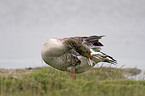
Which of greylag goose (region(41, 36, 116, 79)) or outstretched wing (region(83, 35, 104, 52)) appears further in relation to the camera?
outstretched wing (region(83, 35, 104, 52))

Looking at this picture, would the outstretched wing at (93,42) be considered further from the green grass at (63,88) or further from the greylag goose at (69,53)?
the green grass at (63,88)

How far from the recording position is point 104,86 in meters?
7.00

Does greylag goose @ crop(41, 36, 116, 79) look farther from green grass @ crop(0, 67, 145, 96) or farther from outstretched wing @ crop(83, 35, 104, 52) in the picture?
green grass @ crop(0, 67, 145, 96)

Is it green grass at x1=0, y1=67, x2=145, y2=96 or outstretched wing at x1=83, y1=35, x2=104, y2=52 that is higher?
outstretched wing at x1=83, y1=35, x2=104, y2=52

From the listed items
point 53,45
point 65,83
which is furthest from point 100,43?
point 65,83

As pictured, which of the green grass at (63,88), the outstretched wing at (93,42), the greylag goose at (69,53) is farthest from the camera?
the outstretched wing at (93,42)

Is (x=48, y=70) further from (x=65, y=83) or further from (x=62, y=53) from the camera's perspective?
(x=65, y=83)

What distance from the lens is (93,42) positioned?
365 inches

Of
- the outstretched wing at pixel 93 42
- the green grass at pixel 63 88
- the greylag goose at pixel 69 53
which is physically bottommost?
the green grass at pixel 63 88

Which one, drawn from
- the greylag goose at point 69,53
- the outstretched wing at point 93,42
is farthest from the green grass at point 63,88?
the outstretched wing at point 93,42

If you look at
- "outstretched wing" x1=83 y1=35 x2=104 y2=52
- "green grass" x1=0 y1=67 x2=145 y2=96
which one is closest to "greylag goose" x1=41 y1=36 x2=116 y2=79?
"outstretched wing" x1=83 y1=35 x2=104 y2=52

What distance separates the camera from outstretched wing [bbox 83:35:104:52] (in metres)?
9.09

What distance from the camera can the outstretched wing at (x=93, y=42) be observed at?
909 cm

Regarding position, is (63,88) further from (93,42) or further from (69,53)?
(93,42)
